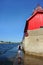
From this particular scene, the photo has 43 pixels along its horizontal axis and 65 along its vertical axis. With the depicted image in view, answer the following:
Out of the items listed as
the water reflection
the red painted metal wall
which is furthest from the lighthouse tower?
the water reflection

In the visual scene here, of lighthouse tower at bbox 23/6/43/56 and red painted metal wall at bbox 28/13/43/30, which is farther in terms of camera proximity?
red painted metal wall at bbox 28/13/43/30

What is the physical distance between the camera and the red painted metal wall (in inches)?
868

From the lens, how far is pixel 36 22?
2256cm

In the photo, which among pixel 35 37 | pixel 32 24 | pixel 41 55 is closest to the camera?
pixel 41 55

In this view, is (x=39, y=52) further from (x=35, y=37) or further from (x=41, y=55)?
(x=35, y=37)

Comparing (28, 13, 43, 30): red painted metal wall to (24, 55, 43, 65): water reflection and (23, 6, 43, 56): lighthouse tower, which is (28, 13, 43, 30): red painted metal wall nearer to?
(23, 6, 43, 56): lighthouse tower

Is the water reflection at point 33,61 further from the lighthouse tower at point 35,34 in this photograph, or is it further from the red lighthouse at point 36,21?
the red lighthouse at point 36,21

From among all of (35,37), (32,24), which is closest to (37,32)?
(35,37)

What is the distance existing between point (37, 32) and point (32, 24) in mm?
2317

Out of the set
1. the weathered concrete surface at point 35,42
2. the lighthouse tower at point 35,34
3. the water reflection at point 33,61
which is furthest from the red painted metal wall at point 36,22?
the water reflection at point 33,61

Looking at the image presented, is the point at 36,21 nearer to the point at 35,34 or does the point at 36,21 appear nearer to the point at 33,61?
the point at 35,34

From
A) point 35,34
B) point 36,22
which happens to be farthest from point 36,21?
point 35,34

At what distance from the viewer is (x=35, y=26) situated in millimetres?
22562

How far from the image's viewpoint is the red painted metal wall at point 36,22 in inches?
868
